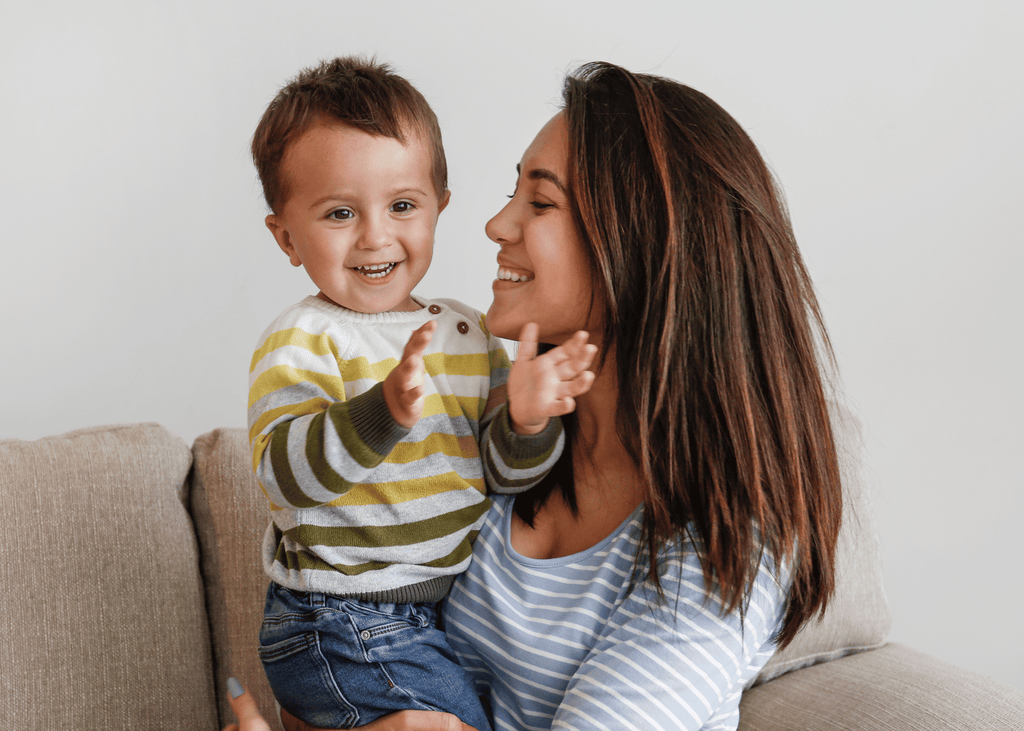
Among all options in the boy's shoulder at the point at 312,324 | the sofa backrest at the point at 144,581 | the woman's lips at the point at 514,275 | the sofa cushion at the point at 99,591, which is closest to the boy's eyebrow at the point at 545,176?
the woman's lips at the point at 514,275

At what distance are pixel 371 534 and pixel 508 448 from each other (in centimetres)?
21

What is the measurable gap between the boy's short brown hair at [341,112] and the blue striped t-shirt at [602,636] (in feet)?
1.80

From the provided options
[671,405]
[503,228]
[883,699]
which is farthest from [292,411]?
[883,699]

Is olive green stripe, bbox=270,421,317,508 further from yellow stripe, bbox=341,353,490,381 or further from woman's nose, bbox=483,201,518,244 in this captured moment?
woman's nose, bbox=483,201,518,244

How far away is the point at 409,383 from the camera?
86cm

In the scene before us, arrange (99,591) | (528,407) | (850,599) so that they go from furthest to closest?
(850,599) < (99,591) < (528,407)

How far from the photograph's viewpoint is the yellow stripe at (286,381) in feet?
3.36

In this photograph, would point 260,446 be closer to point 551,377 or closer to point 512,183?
point 551,377

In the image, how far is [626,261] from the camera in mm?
1057

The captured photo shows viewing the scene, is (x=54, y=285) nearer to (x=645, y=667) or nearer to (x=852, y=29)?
(x=645, y=667)

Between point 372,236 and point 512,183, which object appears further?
point 512,183

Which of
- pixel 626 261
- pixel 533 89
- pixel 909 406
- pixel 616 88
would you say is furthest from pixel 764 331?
pixel 909 406

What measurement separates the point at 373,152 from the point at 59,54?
44.4 inches

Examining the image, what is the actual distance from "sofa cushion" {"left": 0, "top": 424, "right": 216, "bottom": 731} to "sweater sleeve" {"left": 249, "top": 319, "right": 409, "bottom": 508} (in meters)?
0.66
